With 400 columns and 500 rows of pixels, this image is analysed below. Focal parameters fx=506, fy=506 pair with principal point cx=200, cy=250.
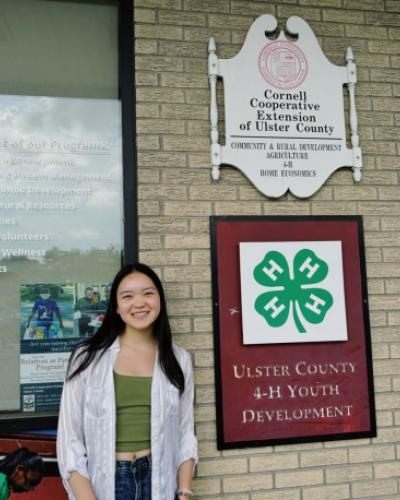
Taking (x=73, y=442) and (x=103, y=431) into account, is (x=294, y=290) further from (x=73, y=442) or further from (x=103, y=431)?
(x=73, y=442)

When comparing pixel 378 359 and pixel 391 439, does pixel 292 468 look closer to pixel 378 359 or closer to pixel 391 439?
pixel 391 439

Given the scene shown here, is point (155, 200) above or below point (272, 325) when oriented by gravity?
above

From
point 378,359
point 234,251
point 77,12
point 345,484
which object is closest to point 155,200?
point 234,251

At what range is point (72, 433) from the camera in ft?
6.47

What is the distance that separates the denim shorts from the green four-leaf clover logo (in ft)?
3.16

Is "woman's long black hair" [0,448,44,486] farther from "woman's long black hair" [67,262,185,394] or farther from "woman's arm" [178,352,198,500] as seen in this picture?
"woman's arm" [178,352,198,500]

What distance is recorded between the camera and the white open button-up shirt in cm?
194

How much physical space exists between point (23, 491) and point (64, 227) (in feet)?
4.25

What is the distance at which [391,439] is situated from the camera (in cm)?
267

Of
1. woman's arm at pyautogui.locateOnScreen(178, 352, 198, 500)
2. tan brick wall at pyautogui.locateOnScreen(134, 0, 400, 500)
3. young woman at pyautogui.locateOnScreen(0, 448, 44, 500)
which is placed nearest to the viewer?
woman's arm at pyautogui.locateOnScreen(178, 352, 198, 500)

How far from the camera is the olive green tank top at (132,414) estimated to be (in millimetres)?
1988

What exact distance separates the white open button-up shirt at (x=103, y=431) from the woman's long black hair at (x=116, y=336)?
3cm

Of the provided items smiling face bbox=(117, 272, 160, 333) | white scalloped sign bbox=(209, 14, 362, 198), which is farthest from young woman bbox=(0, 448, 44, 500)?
white scalloped sign bbox=(209, 14, 362, 198)

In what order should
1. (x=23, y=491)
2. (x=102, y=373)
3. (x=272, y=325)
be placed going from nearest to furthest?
(x=102, y=373)
(x=23, y=491)
(x=272, y=325)
